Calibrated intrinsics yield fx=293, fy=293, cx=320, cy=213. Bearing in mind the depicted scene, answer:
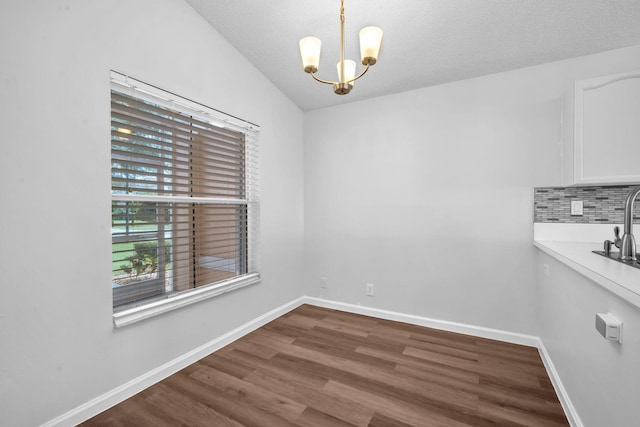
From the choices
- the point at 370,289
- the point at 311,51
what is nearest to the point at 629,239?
the point at 311,51

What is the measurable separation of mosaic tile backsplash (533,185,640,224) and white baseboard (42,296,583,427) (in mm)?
1037

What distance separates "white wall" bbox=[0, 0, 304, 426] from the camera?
1412mm

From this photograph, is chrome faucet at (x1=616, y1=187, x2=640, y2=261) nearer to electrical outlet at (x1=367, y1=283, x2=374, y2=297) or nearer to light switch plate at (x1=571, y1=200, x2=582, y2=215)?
light switch plate at (x1=571, y1=200, x2=582, y2=215)

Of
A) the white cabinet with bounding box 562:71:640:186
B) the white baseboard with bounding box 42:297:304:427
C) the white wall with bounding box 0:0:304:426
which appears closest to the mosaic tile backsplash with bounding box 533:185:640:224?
the white cabinet with bounding box 562:71:640:186

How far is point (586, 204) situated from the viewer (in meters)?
2.29

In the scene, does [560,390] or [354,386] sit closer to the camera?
[560,390]

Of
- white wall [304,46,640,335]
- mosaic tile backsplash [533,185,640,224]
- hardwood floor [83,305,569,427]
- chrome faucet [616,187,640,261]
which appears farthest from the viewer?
white wall [304,46,640,335]

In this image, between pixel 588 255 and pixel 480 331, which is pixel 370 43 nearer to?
pixel 588 255

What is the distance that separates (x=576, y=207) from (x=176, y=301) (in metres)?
3.15

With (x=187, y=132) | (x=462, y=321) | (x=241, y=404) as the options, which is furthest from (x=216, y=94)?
(x=462, y=321)

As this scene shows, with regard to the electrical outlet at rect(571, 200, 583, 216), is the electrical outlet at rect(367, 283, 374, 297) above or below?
below

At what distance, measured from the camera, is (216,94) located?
2451mm

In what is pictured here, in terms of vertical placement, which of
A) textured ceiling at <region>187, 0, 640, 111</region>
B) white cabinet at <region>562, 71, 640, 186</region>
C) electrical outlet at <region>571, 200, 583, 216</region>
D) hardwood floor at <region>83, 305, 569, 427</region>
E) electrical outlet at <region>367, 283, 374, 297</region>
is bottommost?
hardwood floor at <region>83, 305, 569, 427</region>

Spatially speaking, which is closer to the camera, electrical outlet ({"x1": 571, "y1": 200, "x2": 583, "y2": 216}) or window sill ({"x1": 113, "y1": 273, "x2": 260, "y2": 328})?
window sill ({"x1": 113, "y1": 273, "x2": 260, "y2": 328})
